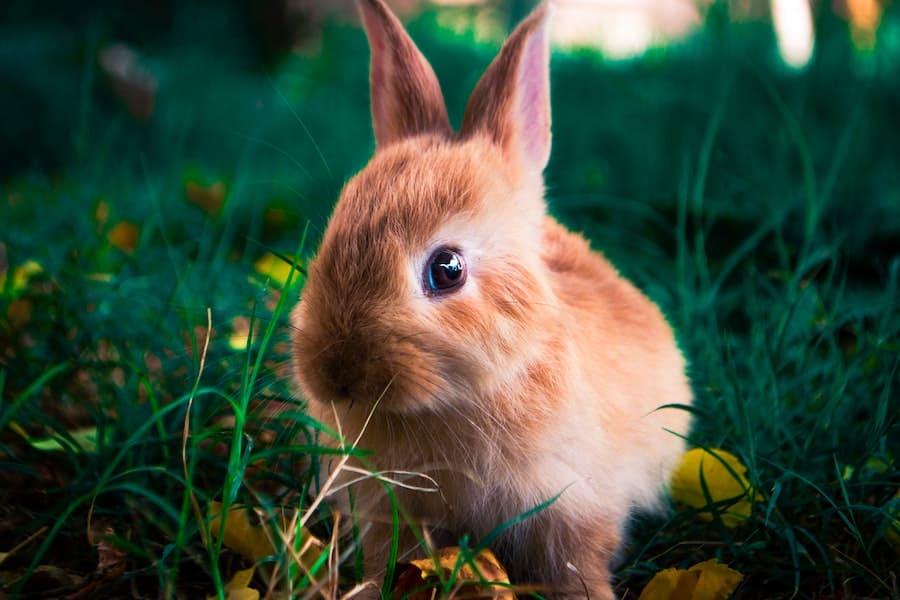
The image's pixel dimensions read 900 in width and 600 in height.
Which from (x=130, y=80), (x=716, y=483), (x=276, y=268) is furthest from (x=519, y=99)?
(x=130, y=80)

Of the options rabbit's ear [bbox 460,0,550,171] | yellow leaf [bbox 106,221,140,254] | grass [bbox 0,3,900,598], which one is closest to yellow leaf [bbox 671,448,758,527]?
grass [bbox 0,3,900,598]

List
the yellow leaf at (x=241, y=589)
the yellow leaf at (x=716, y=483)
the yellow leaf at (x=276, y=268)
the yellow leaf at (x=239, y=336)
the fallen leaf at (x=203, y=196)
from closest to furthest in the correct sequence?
the yellow leaf at (x=241, y=589)
the yellow leaf at (x=716, y=483)
the yellow leaf at (x=239, y=336)
the yellow leaf at (x=276, y=268)
the fallen leaf at (x=203, y=196)

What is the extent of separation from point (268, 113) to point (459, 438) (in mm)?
4838

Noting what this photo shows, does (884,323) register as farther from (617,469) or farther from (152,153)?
(152,153)

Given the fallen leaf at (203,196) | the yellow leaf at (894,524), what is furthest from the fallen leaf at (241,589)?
the fallen leaf at (203,196)

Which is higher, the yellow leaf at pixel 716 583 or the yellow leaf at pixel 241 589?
the yellow leaf at pixel 716 583

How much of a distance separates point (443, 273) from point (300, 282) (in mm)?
1282

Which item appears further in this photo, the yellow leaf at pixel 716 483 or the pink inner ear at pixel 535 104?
the pink inner ear at pixel 535 104

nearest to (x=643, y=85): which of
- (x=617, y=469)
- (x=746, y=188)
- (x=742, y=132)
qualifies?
(x=742, y=132)

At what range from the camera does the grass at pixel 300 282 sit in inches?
67.4

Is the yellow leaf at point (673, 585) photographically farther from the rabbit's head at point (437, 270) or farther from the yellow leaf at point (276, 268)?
the yellow leaf at point (276, 268)

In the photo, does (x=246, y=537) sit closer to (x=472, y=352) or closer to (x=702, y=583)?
(x=472, y=352)

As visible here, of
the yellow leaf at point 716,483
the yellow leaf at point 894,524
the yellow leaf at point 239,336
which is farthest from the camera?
the yellow leaf at point 239,336

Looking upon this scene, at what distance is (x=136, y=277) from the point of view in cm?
276
